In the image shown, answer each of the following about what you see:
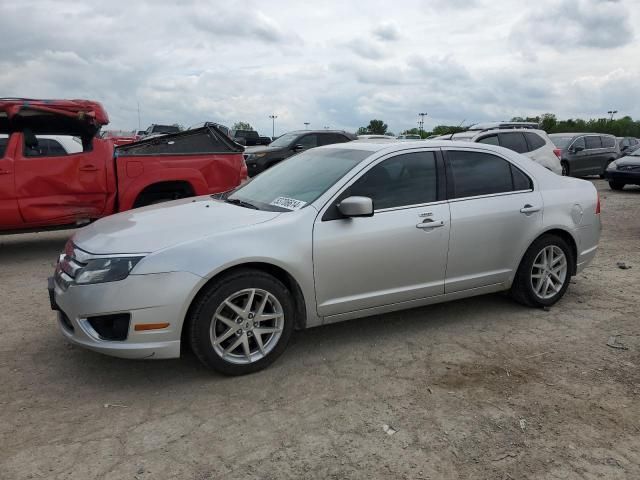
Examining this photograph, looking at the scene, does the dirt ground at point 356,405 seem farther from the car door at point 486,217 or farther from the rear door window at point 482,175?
the rear door window at point 482,175

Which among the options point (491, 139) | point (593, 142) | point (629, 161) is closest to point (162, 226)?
point (491, 139)

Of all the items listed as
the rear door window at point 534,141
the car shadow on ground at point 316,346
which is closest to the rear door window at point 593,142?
the rear door window at point 534,141

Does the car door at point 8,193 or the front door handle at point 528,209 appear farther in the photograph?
the car door at point 8,193

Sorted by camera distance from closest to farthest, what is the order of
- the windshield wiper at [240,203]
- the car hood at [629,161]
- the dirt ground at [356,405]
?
the dirt ground at [356,405] < the windshield wiper at [240,203] < the car hood at [629,161]

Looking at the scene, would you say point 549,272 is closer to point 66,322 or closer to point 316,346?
point 316,346

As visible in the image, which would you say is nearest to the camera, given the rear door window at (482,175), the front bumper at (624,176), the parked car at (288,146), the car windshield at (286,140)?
the rear door window at (482,175)

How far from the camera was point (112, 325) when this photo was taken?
3406 millimetres

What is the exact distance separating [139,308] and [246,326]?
2.29 ft

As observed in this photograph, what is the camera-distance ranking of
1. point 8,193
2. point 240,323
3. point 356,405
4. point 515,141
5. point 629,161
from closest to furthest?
point 356,405 → point 240,323 → point 8,193 → point 515,141 → point 629,161

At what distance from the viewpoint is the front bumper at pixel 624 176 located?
14.4 metres

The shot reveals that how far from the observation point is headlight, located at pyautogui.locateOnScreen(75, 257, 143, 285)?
333 centimetres

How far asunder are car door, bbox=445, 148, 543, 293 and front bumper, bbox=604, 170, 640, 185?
37.8 feet

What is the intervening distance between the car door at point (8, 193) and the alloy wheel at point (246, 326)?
14.9 ft

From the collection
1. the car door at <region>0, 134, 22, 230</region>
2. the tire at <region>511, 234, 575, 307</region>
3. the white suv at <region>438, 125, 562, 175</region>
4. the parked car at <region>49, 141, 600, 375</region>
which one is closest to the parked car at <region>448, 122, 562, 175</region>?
the white suv at <region>438, 125, 562, 175</region>
